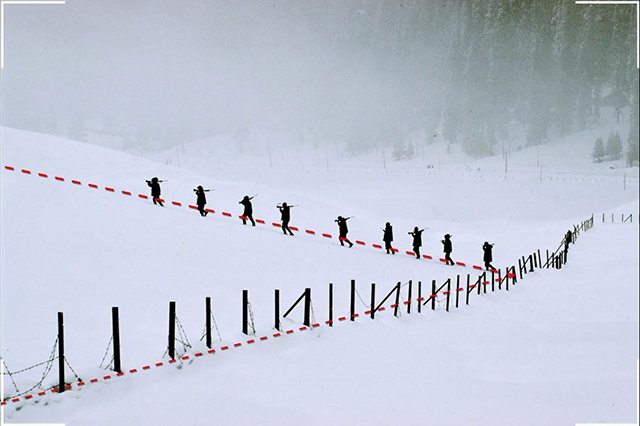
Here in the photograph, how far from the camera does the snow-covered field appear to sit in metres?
9.48

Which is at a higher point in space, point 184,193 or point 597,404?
point 184,193

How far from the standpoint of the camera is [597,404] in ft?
32.8

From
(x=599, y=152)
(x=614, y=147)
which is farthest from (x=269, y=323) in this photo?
(x=614, y=147)

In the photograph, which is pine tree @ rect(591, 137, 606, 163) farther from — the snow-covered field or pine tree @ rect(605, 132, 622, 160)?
the snow-covered field

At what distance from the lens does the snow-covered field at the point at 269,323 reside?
948 centimetres

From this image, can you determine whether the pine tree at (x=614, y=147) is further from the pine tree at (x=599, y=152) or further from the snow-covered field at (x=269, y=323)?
the snow-covered field at (x=269, y=323)

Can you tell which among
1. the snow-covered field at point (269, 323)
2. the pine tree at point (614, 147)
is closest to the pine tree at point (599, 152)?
the pine tree at point (614, 147)

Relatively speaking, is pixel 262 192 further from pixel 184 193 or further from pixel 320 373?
pixel 320 373

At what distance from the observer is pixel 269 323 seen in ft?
45.2

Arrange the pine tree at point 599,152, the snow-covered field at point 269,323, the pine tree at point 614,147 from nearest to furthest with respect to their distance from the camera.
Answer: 1. the snow-covered field at point 269,323
2. the pine tree at point 614,147
3. the pine tree at point 599,152

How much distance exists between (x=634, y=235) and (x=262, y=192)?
86.3ft

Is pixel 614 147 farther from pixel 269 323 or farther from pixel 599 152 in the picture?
pixel 269 323

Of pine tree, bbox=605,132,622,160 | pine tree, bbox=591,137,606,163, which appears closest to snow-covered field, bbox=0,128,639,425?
pine tree, bbox=605,132,622,160

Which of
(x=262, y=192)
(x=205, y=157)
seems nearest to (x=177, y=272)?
(x=262, y=192)
